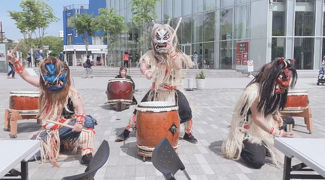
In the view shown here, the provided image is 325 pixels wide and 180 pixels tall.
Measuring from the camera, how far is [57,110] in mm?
3914

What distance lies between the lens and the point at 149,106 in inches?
153

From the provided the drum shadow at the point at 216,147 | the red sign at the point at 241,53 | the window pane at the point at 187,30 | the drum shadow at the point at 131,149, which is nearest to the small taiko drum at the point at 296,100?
the drum shadow at the point at 216,147


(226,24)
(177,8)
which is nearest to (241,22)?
(226,24)

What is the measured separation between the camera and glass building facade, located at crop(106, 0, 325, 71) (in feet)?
69.8

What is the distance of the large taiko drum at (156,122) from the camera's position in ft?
12.8

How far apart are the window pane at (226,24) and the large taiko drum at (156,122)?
2227 centimetres

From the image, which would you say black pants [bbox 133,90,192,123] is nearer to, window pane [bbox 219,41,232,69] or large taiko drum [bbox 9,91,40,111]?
large taiko drum [bbox 9,91,40,111]

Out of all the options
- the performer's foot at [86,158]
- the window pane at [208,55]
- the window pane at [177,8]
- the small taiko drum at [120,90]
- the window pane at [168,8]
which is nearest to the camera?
the performer's foot at [86,158]

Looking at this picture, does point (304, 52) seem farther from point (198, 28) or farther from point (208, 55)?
point (198, 28)

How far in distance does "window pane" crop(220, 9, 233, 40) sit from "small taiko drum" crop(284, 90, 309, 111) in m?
20.2

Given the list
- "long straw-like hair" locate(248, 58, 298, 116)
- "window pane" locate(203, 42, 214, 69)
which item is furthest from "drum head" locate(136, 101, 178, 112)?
"window pane" locate(203, 42, 214, 69)

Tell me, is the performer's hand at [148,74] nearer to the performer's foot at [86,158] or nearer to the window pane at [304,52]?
the performer's foot at [86,158]

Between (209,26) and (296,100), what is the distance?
22.3 metres

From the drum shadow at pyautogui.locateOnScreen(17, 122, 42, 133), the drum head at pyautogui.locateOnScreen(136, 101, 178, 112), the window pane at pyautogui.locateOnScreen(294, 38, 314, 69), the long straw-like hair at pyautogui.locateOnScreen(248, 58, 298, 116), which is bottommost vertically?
the drum shadow at pyautogui.locateOnScreen(17, 122, 42, 133)
